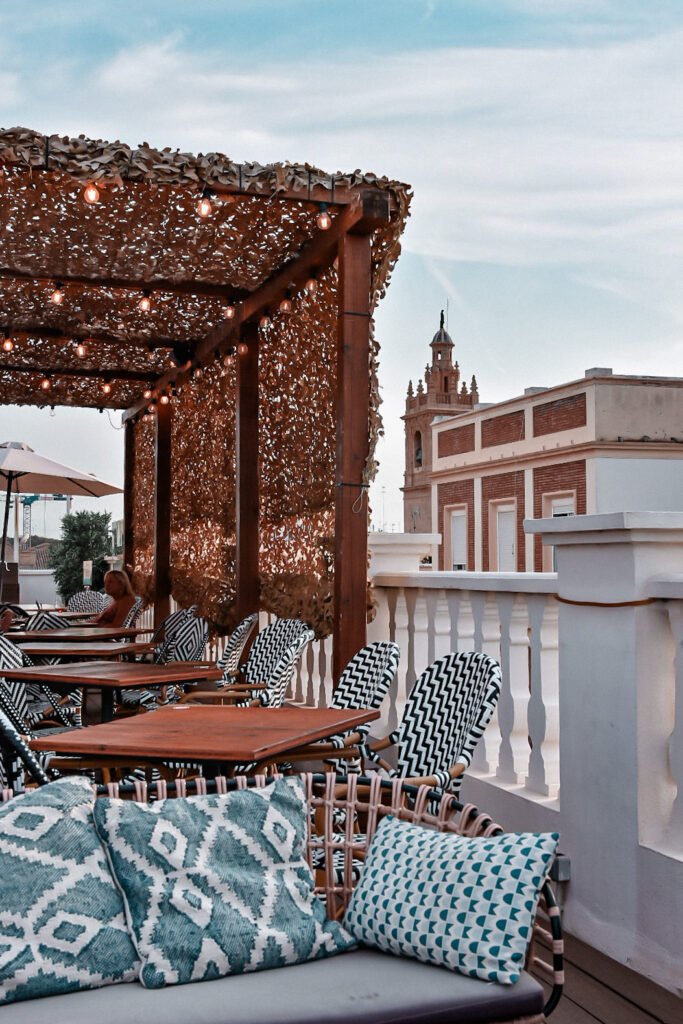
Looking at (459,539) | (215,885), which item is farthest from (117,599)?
(459,539)

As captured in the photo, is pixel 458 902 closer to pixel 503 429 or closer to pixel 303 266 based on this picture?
pixel 303 266

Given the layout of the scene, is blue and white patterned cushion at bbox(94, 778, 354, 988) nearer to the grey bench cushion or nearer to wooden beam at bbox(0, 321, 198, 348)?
the grey bench cushion

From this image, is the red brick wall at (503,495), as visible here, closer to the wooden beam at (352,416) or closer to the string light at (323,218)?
the wooden beam at (352,416)

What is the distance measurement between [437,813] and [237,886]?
0.51 meters

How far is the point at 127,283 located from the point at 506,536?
30.9 m

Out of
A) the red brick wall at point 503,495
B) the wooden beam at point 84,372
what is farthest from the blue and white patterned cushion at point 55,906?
the red brick wall at point 503,495

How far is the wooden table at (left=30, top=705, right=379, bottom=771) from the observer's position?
2.87 meters

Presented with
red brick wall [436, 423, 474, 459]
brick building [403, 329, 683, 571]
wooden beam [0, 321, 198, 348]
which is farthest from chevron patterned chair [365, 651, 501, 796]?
red brick wall [436, 423, 474, 459]

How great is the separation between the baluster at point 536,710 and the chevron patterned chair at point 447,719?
41 cm

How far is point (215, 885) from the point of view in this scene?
77.1 inches

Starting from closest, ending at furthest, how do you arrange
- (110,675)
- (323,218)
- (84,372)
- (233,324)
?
(110,675) → (323,218) → (233,324) → (84,372)

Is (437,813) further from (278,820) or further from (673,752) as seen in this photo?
(673,752)

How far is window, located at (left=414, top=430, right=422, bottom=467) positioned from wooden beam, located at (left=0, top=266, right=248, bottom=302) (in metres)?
53.9

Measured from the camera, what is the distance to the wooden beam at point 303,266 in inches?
201
